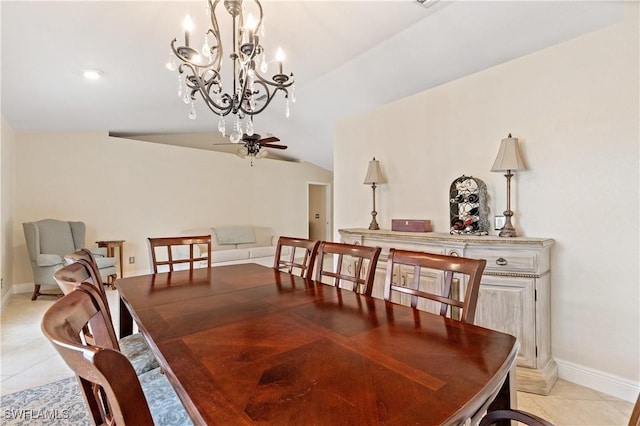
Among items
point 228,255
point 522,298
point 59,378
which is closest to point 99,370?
point 522,298

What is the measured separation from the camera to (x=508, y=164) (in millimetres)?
2420

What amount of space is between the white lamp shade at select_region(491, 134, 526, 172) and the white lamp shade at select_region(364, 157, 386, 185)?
1215mm

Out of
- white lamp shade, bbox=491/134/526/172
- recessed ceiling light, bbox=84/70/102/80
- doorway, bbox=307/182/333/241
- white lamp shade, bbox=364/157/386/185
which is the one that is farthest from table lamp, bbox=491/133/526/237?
doorway, bbox=307/182/333/241

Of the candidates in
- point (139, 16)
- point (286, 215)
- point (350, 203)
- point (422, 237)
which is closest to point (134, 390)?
point (422, 237)

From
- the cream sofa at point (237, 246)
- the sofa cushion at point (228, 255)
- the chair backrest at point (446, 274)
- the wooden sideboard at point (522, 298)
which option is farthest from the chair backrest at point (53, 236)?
the wooden sideboard at point (522, 298)

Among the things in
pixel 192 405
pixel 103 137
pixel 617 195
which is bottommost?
pixel 192 405

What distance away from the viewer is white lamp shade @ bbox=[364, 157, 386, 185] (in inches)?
136

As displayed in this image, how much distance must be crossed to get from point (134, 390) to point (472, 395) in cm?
72

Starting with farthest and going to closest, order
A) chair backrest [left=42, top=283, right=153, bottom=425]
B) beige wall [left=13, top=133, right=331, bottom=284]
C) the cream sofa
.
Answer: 1. the cream sofa
2. beige wall [left=13, top=133, right=331, bottom=284]
3. chair backrest [left=42, top=283, right=153, bottom=425]

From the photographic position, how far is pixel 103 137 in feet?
17.6

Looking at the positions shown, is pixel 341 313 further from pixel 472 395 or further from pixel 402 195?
pixel 402 195

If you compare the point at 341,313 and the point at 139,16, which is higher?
the point at 139,16

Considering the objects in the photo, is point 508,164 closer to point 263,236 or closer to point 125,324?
point 125,324

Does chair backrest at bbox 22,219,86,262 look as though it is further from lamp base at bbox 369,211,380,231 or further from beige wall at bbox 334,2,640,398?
beige wall at bbox 334,2,640,398
